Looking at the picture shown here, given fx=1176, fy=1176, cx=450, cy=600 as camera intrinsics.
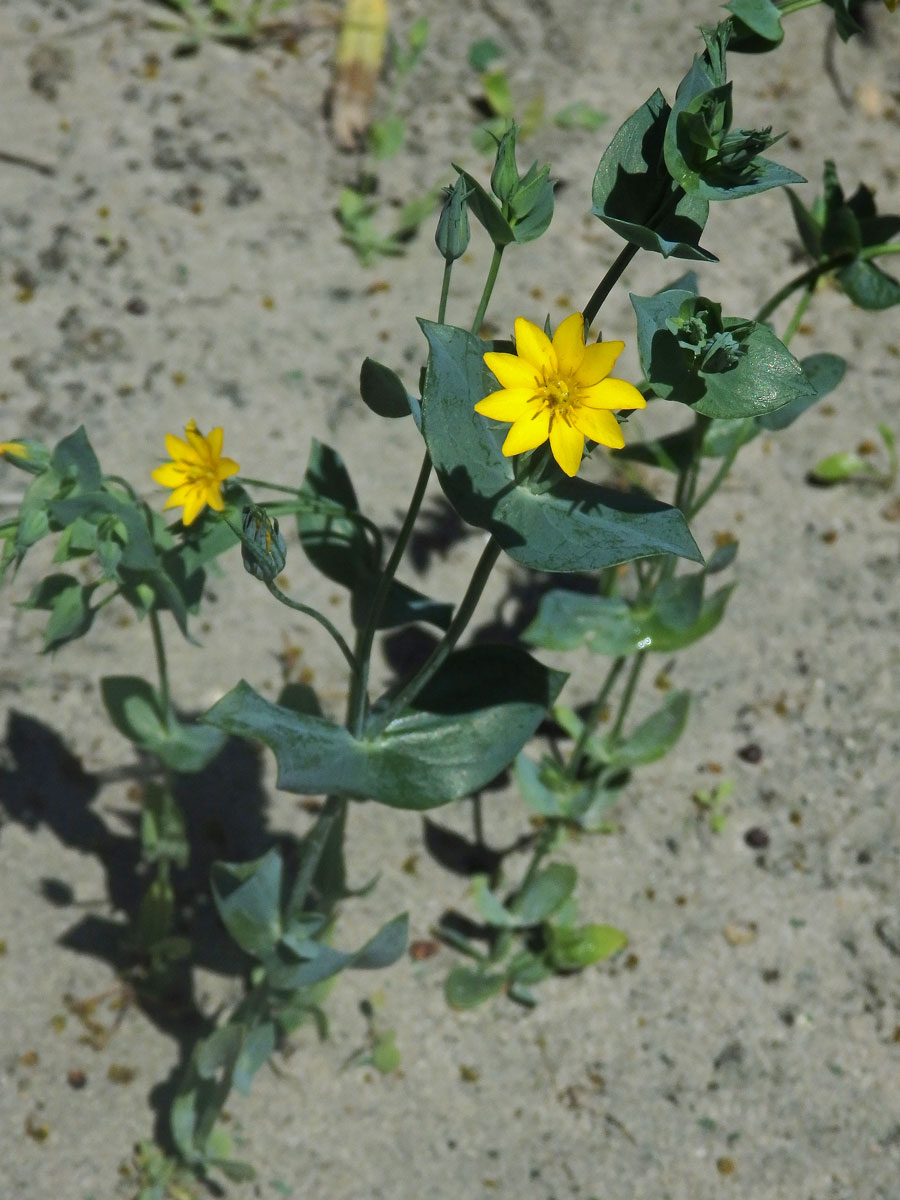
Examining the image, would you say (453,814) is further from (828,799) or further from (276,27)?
(276,27)

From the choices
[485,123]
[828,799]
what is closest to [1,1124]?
[828,799]

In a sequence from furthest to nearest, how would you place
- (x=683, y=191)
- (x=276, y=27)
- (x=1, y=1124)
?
(x=276, y=27), (x=1, y=1124), (x=683, y=191)

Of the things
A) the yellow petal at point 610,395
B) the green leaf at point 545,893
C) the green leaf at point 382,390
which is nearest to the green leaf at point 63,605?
the green leaf at point 382,390

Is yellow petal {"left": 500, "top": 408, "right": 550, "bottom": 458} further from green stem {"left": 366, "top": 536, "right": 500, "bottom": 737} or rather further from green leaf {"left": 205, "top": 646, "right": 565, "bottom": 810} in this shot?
green leaf {"left": 205, "top": 646, "right": 565, "bottom": 810}

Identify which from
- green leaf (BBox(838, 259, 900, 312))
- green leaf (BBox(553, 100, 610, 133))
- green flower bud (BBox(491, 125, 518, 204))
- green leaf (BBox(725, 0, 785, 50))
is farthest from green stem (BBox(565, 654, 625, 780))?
green leaf (BBox(553, 100, 610, 133))

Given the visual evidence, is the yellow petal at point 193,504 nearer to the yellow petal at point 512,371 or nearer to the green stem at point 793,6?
the yellow petal at point 512,371

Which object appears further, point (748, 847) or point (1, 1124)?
point (748, 847)

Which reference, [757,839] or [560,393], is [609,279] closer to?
[560,393]

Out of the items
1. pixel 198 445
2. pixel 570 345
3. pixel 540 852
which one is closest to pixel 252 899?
pixel 540 852
